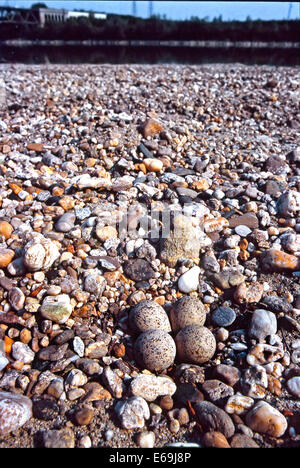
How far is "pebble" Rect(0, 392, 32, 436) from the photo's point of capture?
1490 millimetres

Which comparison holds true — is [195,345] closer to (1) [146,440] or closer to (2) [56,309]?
(1) [146,440]

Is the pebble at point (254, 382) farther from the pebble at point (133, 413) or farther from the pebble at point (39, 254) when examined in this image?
the pebble at point (39, 254)

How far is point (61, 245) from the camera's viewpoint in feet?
7.84

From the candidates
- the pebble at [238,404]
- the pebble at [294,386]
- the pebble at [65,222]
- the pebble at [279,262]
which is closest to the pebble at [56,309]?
the pebble at [65,222]

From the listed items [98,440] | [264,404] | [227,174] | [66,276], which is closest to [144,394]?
[98,440]

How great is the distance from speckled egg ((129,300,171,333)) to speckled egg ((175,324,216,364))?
12cm

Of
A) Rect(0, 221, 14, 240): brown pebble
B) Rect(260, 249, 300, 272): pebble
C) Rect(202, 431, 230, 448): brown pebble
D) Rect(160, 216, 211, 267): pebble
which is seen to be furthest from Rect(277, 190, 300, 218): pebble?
Rect(0, 221, 14, 240): brown pebble

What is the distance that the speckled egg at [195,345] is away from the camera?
5.87 ft

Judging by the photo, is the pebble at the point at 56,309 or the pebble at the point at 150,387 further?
the pebble at the point at 56,309

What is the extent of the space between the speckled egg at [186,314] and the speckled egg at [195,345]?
0.09 m

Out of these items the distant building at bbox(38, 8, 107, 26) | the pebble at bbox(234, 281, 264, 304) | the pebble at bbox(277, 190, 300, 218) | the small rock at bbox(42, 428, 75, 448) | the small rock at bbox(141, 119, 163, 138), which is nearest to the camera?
the small rock at bbox(42, 428, 75, 448)

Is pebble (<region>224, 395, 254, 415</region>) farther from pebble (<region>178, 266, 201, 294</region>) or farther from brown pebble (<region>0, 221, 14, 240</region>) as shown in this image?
brown pebble (<region>0, 221, 14, 240</region>)

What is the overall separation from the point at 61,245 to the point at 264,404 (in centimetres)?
158

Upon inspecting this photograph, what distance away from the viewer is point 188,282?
2225mm
